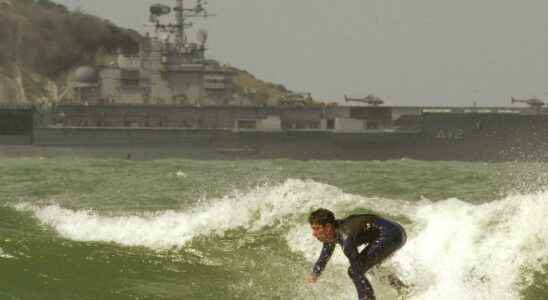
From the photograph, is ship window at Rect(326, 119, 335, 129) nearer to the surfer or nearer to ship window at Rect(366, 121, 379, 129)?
ship window at Rect(366, 121, 379, 129)

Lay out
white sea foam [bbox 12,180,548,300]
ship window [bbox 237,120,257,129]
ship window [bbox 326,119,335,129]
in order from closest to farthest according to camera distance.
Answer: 1. white sea foam [bbox 12,180,548,300]
2. ship window [bbox 326,119,335,129]
3. ship window [bbox 237,120,257,129]

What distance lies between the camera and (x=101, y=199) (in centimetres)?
2792

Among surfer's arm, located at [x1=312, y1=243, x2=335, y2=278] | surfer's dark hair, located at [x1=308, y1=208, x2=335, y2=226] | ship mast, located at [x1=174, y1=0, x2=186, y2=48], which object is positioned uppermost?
ship mast, located at [x1=174, y1=0, x2=186, y2=48]

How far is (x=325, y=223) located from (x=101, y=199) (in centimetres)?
1889

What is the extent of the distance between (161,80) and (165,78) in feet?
1.88

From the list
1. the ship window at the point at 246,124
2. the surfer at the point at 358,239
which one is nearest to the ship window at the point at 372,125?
the ship window at the point at 246,124

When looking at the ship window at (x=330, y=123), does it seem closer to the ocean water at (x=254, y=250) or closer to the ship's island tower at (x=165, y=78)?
the ship's island tower at (x=165, y=78)

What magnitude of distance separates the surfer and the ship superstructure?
60.8 m

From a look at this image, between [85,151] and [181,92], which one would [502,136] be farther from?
[85,151]

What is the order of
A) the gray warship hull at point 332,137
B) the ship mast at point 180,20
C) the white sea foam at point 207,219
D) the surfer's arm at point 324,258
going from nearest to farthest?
the surfer's arm at point 324,258 → the white sea foam at point 207,219 → the gray warship hull at point 332,137 → the ship mast at point 180,20

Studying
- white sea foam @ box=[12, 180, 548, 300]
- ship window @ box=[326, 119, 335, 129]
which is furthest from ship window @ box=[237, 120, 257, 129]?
white sea foam @ box=[12, 180, 548, 300]

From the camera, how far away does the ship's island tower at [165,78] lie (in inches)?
2874

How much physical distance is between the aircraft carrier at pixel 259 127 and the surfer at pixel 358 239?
180 ft

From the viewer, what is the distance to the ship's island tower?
73000 mm
